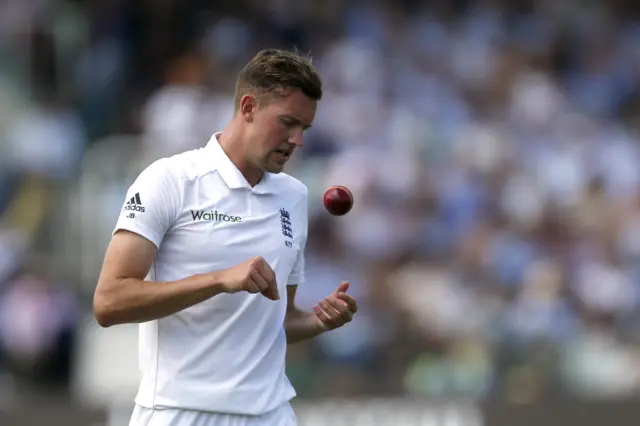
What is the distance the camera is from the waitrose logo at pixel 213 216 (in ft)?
14.4

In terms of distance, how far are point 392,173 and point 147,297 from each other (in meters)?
6.45

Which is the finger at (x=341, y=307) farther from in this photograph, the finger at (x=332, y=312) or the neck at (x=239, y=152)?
the neck at (x=239, y=152)

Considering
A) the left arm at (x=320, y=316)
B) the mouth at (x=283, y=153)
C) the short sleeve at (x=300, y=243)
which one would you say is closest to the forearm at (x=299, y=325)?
the left arm at (x=320, y=316)

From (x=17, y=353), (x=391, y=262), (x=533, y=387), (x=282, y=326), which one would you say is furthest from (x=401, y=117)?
(x=282, y=326)

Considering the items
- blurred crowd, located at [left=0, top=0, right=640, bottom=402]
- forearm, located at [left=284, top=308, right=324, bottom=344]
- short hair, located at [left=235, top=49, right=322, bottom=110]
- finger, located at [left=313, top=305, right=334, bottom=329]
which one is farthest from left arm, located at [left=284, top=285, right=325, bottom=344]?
blurred crowd, located at [left=0, top=0, right=640, bottom=402]

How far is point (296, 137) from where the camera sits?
176 inches

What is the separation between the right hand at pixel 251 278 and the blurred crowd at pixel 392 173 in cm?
508

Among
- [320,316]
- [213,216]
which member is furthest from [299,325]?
[213,216]

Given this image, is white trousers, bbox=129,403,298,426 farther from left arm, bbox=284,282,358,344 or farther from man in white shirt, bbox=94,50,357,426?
left arm, bbox=284,282,358,344

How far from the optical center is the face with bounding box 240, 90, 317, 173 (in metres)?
4.46

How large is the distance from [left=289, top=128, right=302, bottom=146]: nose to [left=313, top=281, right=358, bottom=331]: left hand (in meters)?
0.56

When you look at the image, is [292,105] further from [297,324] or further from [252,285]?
[297,324]

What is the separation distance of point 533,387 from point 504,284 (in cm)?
97

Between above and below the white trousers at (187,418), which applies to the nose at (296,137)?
above
